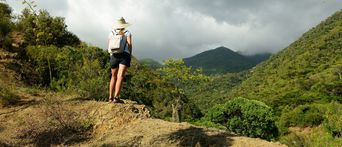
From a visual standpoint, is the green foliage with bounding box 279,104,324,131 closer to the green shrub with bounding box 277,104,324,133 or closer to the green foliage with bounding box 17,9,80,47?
the green shrub with bounding box 277,104,324,133

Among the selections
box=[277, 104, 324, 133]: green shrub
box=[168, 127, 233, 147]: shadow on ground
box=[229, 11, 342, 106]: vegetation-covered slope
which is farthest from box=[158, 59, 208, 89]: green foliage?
box=[229, 11, 342, 106]: vegetation-covered slope

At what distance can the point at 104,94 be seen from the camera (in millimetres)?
10820

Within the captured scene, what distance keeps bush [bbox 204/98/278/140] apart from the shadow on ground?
97.4 ft

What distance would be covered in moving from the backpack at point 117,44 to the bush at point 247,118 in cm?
2950

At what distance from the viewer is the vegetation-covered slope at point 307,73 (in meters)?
75.6

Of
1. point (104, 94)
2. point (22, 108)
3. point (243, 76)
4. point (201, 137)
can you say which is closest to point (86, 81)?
point (104, 94)

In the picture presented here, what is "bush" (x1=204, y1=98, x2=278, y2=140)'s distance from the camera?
122 feet

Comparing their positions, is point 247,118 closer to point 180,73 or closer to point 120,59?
point 180,73

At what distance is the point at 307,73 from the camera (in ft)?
325

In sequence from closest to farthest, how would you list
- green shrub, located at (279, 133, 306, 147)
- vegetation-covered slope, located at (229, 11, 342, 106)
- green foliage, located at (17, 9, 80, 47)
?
green foliage, located at (17, 9, 80, 47), green shrub, located at (279, 133, 306, 147), vegetation-covered slope, located at (229, 11, 342, 106)

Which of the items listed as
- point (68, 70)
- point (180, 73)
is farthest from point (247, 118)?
point (68, 70)

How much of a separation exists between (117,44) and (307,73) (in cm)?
9728

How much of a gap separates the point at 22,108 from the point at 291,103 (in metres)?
65.8

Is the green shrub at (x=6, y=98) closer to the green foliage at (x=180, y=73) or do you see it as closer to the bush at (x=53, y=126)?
the bush at (x=53, y=126)
